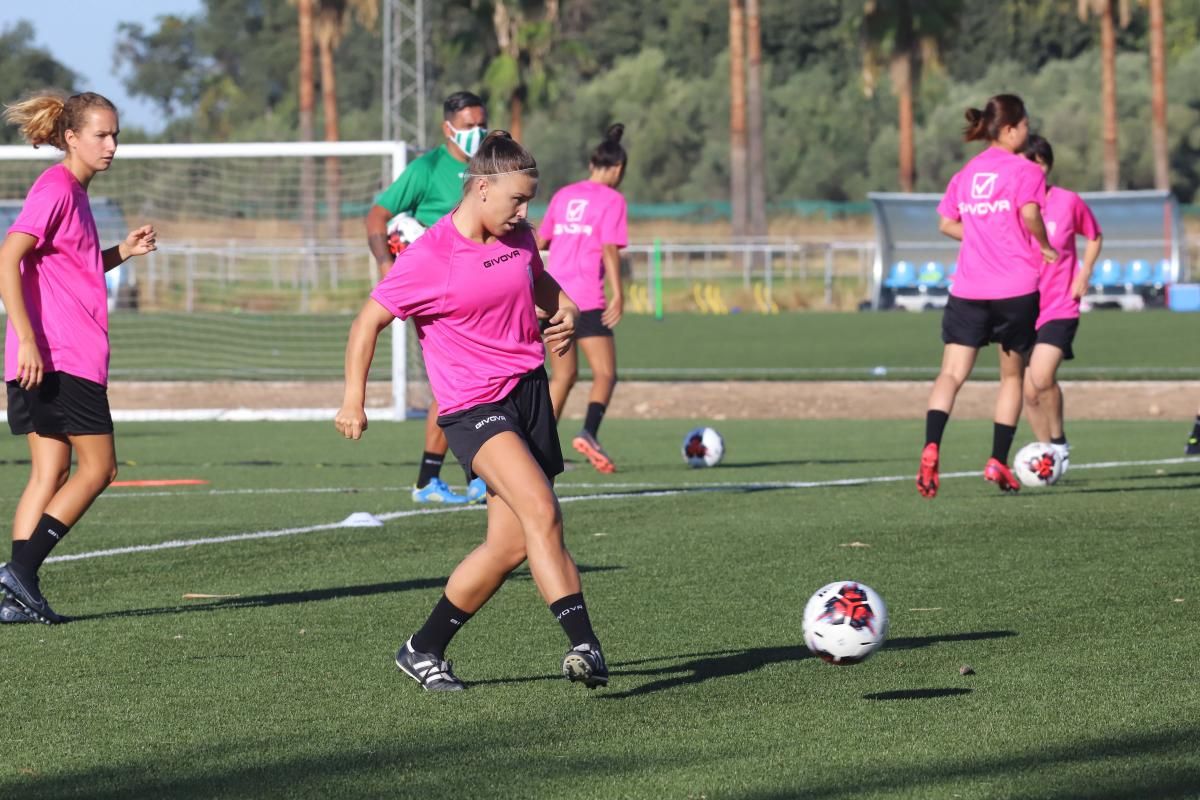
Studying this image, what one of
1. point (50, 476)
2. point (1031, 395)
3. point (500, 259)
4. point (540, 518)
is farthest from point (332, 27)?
point (540, 518)

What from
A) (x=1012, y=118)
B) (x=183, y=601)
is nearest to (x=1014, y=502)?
(x=1012, y=118)

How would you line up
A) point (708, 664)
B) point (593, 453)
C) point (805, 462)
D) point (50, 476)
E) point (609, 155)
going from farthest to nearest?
1. point (805, 462)
2. point (593, 453)
3. point (609, 155)
4. point (50, 476)
5. point (708, 664)

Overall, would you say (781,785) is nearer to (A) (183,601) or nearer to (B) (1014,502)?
(A) (183,601)

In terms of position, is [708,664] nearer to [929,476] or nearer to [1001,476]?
[929,476]

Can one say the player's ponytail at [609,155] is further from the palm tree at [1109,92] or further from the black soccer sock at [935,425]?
the palm tree at [1109,92]

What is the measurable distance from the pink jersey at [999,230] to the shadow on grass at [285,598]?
12.3 ft

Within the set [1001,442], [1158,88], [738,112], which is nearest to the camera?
[1001,442]

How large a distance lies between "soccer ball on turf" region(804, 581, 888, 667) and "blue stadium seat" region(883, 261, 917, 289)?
33.0m

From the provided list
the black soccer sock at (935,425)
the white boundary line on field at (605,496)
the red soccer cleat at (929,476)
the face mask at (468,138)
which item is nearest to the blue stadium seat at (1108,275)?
the white boundary line on field at (605,496)

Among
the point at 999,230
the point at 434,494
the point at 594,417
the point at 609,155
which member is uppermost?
the point at 609,155

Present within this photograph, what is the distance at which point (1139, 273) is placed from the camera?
38.4m

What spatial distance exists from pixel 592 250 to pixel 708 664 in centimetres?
683

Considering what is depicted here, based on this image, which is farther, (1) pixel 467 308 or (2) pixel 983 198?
(2) pixel 983 198

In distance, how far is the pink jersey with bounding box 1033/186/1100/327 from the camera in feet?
40.3
